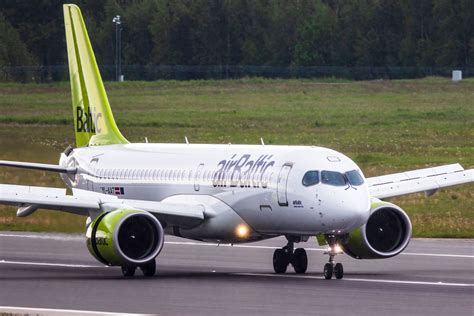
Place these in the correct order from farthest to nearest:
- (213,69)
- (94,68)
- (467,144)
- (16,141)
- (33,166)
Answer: (213,69), (467,144), (16,141), (94,68), (33,166)

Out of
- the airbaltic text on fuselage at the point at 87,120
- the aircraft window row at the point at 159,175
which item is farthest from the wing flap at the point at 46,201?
the airbaltic text on fuselage at the point at 87,120

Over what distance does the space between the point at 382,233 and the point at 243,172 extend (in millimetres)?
3487

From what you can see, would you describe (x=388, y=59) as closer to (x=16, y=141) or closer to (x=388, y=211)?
(x=16, y=141)

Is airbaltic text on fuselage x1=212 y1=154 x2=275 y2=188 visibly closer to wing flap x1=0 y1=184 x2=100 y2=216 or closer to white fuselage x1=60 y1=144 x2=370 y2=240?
white fuselage x1=60 y1=144 x2=370 y2=240

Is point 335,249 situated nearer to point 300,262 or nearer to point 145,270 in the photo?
point 300,262

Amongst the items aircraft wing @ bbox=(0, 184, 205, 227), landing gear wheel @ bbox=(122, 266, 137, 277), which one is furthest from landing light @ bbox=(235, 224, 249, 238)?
landing gear wheel @ bbox=(122, 266, 137, 277)

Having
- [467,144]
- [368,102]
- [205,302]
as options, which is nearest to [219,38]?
[368,102]

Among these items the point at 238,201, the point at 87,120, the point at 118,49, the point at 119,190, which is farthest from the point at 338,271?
the point at 118,49

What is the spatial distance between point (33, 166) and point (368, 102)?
62987 mm

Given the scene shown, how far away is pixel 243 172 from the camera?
33906mm

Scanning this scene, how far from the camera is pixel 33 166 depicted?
3847cm

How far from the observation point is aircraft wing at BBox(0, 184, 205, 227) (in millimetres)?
33281

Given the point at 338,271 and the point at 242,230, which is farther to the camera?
the point at 242,230

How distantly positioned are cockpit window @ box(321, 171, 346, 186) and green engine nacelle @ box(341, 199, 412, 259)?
6.61 feet
